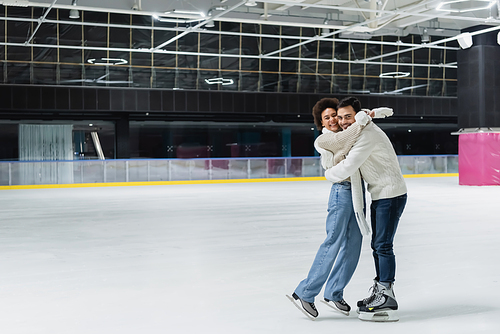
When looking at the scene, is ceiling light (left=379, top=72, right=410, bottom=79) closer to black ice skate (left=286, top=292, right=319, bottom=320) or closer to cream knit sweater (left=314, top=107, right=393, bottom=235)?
cream knit sweater (left=314, top=107, right=393, bottom=235)

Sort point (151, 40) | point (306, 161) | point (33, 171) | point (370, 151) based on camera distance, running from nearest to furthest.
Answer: point (370, 151)
point (33, 171)
point (306, 161)
point (151, 40)

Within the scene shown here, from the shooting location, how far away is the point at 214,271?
618 cm

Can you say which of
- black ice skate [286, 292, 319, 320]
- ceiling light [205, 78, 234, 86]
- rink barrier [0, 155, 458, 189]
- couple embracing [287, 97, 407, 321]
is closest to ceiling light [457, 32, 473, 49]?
rink barrier [0, 155, 458, 189]

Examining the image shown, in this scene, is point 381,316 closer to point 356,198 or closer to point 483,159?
point 356,198

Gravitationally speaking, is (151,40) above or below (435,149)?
above

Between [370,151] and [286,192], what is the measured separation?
13840 millimetres

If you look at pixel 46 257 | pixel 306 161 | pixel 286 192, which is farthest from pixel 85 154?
pixel 46 257

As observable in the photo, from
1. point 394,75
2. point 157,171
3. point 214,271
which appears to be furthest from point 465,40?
point 214,271

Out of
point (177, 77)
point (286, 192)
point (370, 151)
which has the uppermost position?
point (177, 77)

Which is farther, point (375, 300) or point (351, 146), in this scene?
point (375, 300)

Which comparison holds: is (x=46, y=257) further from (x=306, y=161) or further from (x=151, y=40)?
(x=151, y=40)

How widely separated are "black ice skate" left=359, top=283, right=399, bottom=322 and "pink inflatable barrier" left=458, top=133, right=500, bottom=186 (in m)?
17.3

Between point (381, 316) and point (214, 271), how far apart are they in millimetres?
2365

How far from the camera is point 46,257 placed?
7.11m
